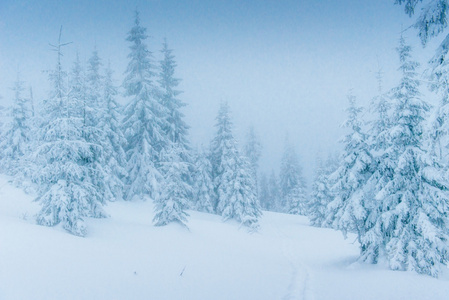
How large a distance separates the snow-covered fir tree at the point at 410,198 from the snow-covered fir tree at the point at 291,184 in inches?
1680

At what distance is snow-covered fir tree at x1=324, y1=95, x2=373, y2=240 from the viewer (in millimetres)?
15641

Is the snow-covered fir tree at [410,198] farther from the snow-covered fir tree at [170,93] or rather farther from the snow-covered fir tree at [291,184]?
the snow-covered fir tree at [291,184]

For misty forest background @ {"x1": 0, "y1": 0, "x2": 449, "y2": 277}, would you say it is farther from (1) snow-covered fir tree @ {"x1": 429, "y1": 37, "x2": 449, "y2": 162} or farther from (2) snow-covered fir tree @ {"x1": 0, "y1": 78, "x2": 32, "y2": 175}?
(2) snow-covered fir tree @ {"x1": 0, "y1": 78, "x2": 32, "y2": 175}

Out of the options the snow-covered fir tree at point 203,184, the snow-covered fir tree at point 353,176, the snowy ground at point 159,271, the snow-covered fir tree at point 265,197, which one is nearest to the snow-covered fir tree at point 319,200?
the snow-covered fir tree at point 203,184

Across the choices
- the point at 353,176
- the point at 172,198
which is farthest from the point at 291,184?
the point at 353,176

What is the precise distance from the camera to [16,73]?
34156mm

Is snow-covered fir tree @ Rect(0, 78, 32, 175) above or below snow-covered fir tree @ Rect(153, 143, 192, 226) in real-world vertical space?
above

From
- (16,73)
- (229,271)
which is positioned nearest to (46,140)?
(229,271)

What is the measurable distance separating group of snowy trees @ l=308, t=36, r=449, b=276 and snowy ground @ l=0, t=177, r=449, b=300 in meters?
1.21

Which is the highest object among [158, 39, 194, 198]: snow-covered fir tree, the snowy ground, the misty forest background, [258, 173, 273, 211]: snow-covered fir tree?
[158, 39, 194, 198]: snow-covered fir tree

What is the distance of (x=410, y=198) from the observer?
Answer: 45.2 ft

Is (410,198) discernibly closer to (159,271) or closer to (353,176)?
(353,176)

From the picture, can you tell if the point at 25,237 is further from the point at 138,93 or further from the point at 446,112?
the point at 138,93

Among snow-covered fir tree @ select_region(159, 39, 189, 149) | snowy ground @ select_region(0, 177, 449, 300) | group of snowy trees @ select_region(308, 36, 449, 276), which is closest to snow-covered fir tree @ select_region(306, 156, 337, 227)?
snow-covered fir tree @ select_region(159, 39, 189, 149)
